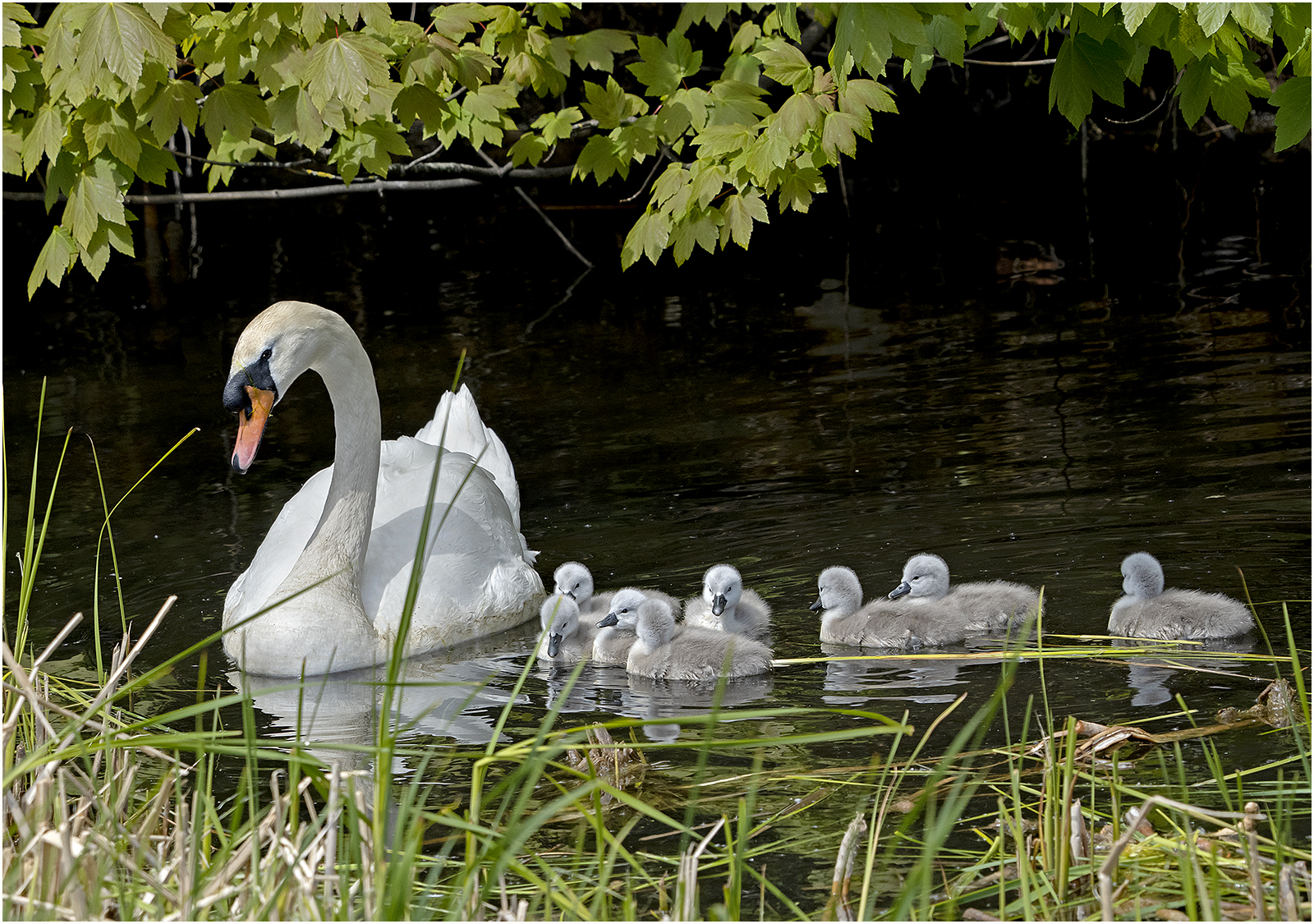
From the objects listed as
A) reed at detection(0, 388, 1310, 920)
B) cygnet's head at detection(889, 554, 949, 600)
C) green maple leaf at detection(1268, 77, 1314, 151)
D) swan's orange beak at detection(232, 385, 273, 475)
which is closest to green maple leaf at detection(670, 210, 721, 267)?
cygnet's head at detection(889, 554, 949, 600)

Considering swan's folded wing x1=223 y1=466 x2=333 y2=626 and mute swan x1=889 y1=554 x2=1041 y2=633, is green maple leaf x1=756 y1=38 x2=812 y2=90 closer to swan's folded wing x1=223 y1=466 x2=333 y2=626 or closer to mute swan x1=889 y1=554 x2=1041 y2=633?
mute swan x1=889 y1=554 x2=1041 y2=633

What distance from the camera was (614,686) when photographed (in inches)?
233

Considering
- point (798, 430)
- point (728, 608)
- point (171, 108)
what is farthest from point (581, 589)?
point (798, 430)

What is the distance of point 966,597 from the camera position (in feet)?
20.0

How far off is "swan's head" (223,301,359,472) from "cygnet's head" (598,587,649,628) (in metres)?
1.44

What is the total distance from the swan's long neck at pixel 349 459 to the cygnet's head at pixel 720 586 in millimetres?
1428

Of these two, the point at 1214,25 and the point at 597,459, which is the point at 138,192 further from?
the point at 1214,25

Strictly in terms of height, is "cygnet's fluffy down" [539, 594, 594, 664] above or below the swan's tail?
below

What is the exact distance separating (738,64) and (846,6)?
264 cm

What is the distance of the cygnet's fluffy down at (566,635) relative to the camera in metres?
6.15

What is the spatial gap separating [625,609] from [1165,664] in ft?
6.36

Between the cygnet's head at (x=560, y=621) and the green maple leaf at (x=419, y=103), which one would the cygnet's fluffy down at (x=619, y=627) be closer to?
the cygnet's head at (x=560, y=621)

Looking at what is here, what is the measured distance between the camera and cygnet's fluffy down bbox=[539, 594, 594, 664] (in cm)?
615

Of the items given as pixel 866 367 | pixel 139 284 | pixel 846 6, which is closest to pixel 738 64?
pixel 846 6
